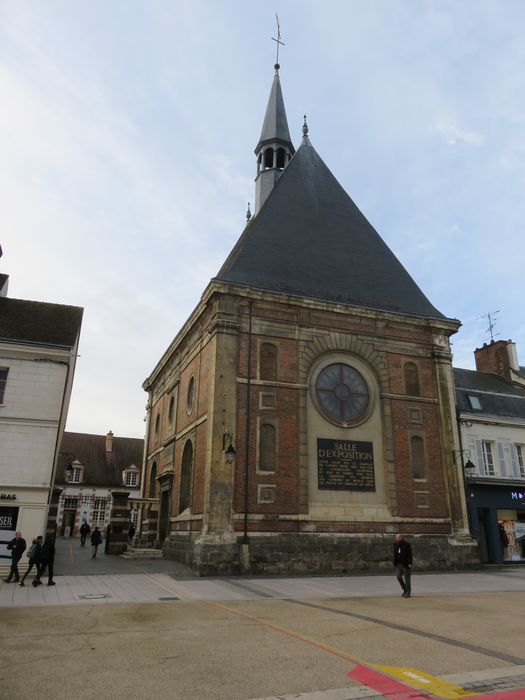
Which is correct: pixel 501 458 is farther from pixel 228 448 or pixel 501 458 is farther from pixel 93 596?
pixel 93 596

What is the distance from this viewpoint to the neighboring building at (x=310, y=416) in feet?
61.1

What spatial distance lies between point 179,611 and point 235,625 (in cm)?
194

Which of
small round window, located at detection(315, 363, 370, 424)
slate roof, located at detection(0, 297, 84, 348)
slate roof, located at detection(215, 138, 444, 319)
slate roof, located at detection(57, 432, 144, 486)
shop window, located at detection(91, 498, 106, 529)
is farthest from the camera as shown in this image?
slate roof, located at detection(57, 432, 144, 486)

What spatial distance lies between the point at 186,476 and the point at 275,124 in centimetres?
2324

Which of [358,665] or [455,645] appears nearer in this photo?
[358,665]

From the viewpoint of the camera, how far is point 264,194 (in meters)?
31.1

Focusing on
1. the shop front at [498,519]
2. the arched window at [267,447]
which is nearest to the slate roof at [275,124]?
the arched window at [267,447]

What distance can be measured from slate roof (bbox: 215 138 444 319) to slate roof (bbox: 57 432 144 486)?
1260 inches

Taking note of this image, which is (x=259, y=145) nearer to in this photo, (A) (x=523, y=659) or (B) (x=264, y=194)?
(B) (x=264, y=194)

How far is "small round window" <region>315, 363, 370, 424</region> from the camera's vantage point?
68.6ft

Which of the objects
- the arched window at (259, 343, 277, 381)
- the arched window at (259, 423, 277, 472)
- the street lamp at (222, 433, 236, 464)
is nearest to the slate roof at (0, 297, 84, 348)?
the street lamp at (222, 433, 236, 464)

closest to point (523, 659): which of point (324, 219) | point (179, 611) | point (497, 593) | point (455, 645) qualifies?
point (455, 645)

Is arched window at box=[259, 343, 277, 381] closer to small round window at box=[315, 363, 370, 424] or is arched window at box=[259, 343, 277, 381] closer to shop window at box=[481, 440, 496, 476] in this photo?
small round window at box=[315, 363, 370, 424]

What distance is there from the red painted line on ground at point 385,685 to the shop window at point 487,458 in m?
22.0
